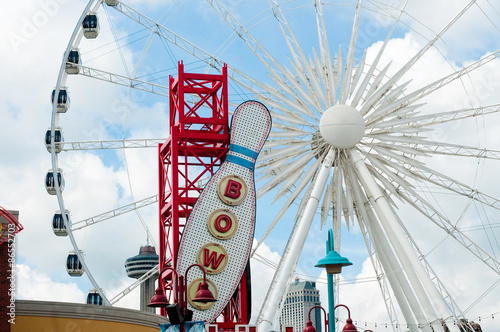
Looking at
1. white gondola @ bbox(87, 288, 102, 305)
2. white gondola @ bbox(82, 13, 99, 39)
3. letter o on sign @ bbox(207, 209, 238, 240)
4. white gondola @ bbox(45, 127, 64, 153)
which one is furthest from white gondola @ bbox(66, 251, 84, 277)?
white gondola @ bbox(82, 13, 99, 39)

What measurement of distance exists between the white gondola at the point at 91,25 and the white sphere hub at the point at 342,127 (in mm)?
10481

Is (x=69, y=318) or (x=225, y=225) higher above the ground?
(x=225, y=225)

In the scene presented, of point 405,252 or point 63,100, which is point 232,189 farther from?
point 63,100

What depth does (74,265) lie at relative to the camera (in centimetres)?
3406

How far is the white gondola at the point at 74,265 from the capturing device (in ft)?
112

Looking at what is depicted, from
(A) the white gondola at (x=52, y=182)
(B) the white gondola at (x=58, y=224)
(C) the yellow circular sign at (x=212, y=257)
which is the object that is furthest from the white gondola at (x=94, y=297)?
(C) the yellow circular sign at (x=212, y=257)

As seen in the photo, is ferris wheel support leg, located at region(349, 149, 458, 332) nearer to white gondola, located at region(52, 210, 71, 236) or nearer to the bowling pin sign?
the bowling pin sign

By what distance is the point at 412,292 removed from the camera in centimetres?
3325

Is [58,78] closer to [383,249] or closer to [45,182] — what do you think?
[45,182]

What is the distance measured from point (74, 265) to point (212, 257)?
8.02 meters

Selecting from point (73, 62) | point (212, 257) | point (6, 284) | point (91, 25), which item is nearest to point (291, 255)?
point (212, 257)

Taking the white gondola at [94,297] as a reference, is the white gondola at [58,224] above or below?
above

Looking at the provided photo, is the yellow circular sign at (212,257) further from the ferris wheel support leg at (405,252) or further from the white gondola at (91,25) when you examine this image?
the white gondola at (91,25)

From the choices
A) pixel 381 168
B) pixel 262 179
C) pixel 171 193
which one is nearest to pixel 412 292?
pixel 381 168
